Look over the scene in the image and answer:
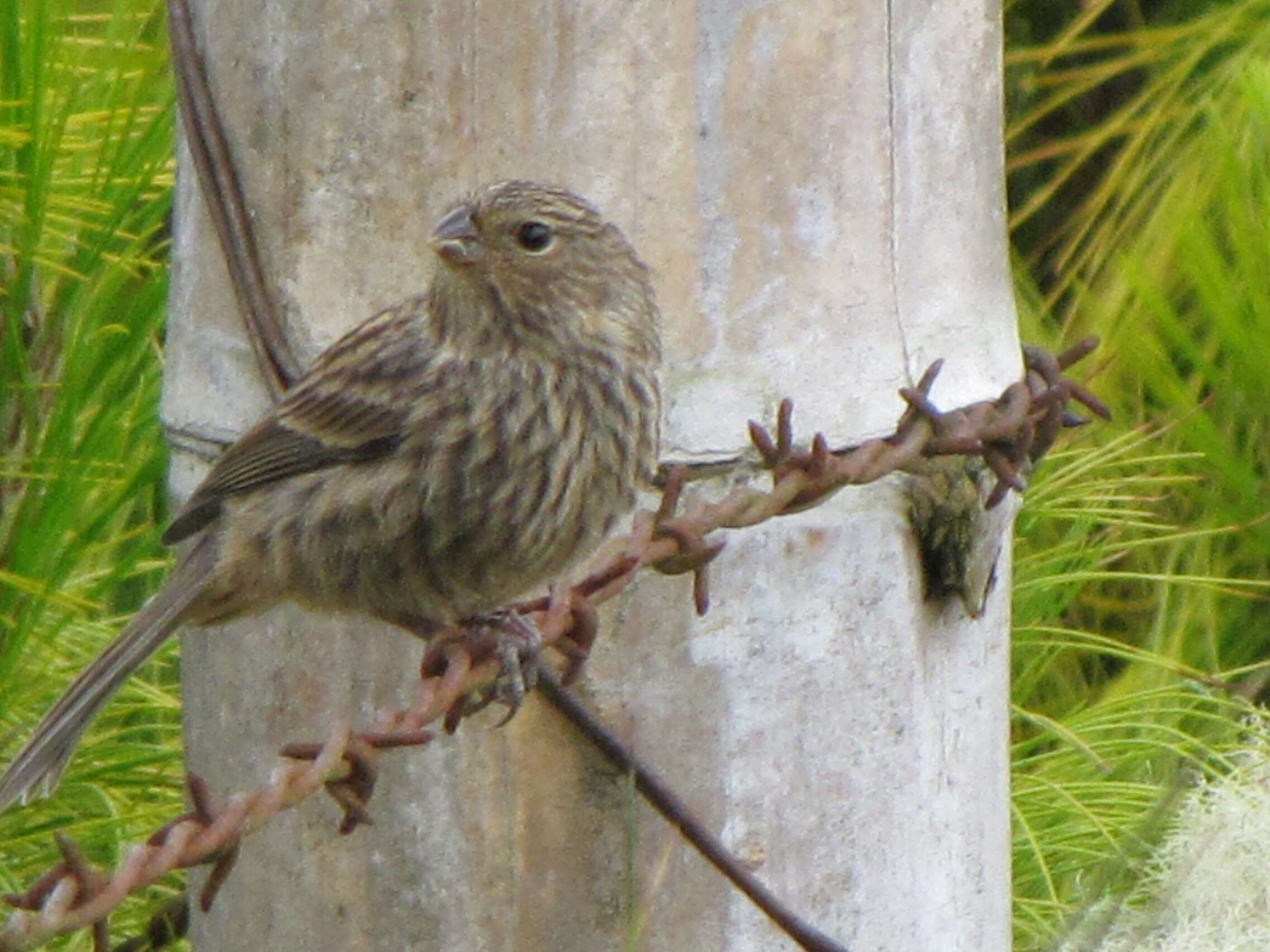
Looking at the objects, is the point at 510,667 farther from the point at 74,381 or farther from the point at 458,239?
the point at 74,381

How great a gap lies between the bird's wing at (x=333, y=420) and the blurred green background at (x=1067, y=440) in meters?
0.31

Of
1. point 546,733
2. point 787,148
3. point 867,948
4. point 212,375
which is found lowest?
point 867,948

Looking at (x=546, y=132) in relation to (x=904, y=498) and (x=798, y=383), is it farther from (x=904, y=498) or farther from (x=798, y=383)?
(x=904, y=498)

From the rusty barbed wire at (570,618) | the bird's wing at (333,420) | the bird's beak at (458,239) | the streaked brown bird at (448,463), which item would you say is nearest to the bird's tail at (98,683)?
the streaked brown bird at (448,463)

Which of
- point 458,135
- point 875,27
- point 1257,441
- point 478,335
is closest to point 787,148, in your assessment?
point 875,27

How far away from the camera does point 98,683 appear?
275 centimetres

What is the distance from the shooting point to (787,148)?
2.38 m

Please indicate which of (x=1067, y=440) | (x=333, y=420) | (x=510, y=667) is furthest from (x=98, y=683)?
(x=1067, y=440)

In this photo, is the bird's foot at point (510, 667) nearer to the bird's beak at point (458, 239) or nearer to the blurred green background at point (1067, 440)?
the bird's beak at point (458, 239)

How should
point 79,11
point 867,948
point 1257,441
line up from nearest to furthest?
point 867,948, point 1257,441, point 79,11

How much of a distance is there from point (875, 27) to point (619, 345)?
559 millimetres

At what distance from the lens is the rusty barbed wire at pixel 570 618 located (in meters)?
1.54

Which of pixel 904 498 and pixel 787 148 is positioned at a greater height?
pixel 787 148

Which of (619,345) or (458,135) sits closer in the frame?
(458,135)
